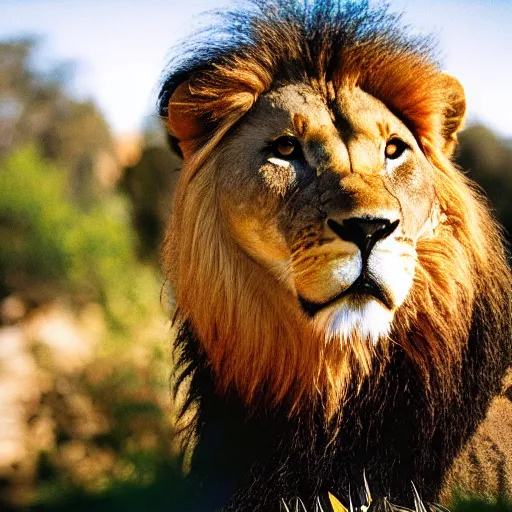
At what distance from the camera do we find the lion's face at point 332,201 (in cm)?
222

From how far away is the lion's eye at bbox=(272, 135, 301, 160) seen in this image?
8.09 feet

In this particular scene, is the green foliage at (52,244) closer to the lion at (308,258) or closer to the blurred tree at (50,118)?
the blurred tree at (50,118)

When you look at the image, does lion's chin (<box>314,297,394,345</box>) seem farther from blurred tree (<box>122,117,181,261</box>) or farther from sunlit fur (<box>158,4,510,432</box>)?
blurred tree (<box>122,117,181,261</box>)

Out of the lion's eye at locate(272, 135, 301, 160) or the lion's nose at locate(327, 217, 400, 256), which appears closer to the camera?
the lion's nose at locate(327, 217, 400, 256)

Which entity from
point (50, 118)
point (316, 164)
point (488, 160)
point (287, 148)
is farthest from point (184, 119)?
point (50, 118)

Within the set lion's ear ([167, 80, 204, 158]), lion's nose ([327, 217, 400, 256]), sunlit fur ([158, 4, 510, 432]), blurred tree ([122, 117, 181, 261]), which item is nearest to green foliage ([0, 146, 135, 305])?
blurred tree ([122, 117, 181, 261])

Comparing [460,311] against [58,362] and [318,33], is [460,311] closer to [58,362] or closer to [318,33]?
[318,33]

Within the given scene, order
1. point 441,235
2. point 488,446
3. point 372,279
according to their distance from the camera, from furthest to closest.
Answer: point 488,446
point 441,235
point 372,279

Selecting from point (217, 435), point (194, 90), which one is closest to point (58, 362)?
point (217, 435)

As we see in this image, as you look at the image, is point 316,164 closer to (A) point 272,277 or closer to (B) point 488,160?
(A) point 272,277

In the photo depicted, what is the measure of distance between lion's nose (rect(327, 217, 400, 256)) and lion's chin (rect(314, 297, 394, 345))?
0.50 feet

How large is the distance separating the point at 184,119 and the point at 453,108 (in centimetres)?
90

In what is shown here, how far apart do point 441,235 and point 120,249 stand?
27.7 ft

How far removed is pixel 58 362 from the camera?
6527 millimetres
